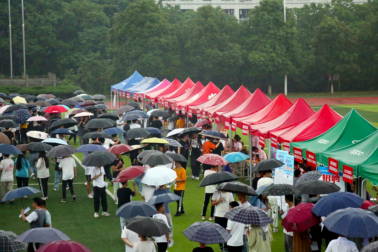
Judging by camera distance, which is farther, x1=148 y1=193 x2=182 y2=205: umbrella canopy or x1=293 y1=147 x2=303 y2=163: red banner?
x1=293 y1=147 x2=303 y2=163: red banner

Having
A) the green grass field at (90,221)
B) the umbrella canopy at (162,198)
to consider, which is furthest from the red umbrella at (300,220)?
the green grass field at (90,221)

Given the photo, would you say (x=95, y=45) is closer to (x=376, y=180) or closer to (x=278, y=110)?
(x=278, y=110)

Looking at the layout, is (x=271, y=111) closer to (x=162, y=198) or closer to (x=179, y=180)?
(x=179, y=180)

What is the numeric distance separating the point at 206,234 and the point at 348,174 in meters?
4.35

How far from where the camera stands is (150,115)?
26.5 m

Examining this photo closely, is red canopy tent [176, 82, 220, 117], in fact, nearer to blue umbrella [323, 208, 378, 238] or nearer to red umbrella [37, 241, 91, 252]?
blue umbrella [323, 208, 378, 238]

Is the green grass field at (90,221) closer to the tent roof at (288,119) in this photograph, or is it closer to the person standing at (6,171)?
the person standing at (6,171)

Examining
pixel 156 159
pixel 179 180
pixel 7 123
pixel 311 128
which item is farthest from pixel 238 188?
pixel 7 123

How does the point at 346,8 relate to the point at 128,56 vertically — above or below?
above

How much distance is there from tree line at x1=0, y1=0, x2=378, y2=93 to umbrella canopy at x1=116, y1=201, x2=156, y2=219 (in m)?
50.6

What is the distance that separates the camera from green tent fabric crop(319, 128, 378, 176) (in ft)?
40.2

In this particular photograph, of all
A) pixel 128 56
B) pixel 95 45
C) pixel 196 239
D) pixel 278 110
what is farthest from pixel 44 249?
pixel 95 45

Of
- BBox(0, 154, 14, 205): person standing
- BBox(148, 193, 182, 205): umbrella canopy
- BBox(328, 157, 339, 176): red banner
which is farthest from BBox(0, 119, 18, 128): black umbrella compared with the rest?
BBox(328, 157, 339, 176): red banner

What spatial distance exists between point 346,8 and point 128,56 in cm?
2537
